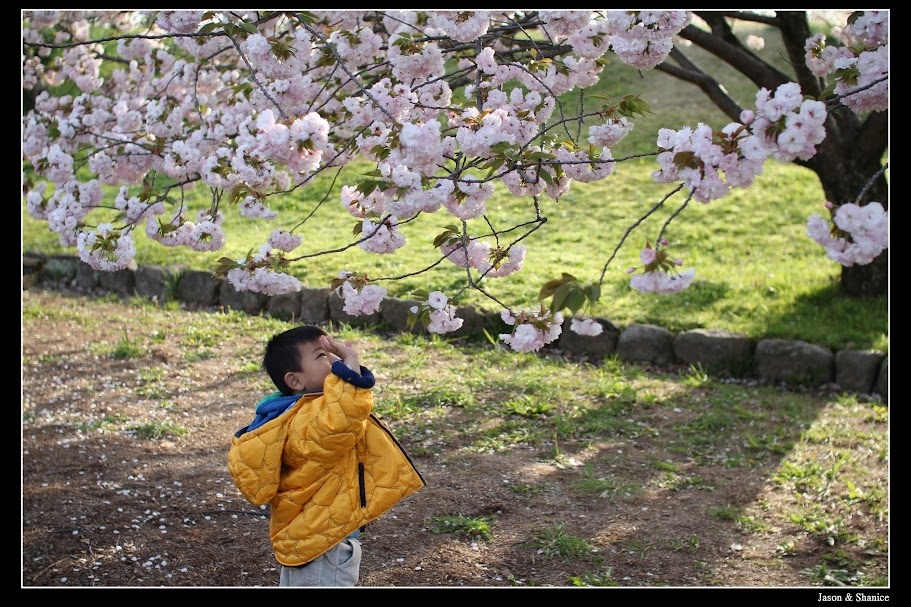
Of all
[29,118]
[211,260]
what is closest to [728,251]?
[211,260]

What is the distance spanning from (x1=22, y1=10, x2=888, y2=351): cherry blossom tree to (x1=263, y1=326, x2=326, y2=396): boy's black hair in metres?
0.36

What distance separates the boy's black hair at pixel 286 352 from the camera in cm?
241

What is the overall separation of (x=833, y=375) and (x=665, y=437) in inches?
54.4

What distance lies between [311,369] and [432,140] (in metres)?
0.70

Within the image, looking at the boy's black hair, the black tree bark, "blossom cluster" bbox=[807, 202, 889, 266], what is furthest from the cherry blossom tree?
the black tree bark

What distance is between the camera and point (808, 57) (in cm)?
387

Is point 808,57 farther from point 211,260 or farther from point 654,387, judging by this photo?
point 211,260

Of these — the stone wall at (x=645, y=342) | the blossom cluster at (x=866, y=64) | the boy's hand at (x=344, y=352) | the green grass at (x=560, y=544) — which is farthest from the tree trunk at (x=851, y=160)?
the boy's hand at (x=344, y=352)

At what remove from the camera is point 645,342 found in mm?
5500

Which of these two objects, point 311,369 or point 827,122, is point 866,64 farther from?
point 827,122

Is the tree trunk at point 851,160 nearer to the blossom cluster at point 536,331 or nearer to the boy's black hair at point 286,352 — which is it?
the blossom cluster at point 536,331

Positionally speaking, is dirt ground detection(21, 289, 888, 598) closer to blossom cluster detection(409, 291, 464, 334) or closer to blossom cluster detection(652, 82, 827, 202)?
blossom cluster detection(409, 291, 464, 334)

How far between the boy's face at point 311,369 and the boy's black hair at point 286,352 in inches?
0.5

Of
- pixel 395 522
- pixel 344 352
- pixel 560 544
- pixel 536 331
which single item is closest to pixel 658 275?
→ pixel 536 331
